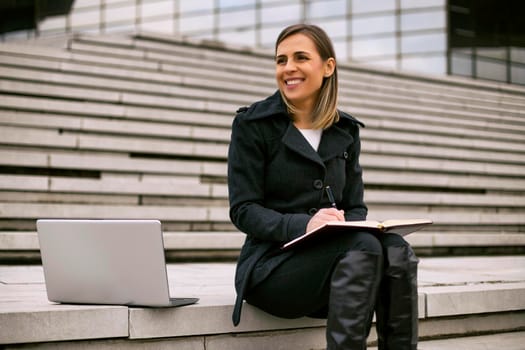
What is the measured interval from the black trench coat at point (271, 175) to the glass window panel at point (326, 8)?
18.3 meters

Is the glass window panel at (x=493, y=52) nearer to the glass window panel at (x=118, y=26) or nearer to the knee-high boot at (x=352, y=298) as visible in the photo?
the glass window panel at (x=118, y=26)

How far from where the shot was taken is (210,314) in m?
2.44

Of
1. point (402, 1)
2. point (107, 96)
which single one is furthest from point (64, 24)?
point (107, 96)

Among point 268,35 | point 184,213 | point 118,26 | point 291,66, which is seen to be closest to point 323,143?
point 291,66

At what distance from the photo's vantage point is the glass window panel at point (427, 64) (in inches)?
744

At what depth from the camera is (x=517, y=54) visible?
19078 mm

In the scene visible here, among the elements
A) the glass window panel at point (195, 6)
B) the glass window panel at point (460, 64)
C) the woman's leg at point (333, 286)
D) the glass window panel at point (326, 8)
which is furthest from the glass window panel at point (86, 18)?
the woman's leg at point (333, 286)

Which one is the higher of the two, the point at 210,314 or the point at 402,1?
the point at 402,1

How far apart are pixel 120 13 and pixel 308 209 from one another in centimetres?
2084

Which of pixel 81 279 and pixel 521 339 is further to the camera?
pixel 521 339

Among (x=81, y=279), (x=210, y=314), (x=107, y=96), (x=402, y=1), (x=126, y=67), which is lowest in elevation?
(x=210, y=314)

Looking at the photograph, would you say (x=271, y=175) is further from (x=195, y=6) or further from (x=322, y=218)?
(x=195, y=6)

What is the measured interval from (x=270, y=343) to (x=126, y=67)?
728 centimetres

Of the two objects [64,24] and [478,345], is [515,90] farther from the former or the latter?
[64,24]
